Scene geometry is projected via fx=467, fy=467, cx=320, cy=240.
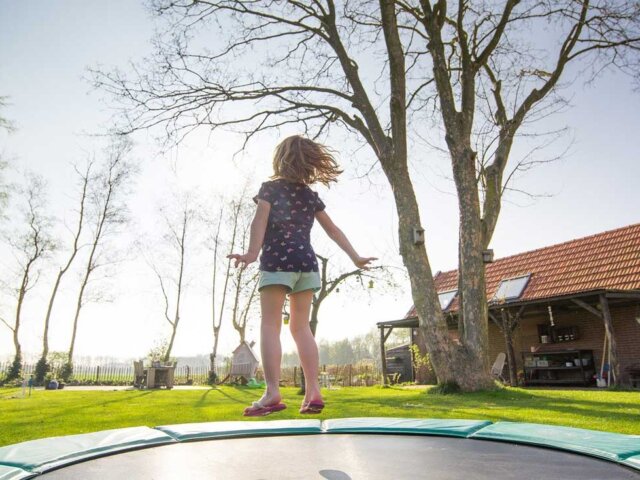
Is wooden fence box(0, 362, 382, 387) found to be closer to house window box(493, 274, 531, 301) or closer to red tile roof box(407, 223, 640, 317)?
red tile roof box(407, 223, 640, 317)

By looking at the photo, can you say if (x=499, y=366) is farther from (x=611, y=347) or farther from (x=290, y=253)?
(x=290, y=253)

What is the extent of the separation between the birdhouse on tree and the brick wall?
7.14m

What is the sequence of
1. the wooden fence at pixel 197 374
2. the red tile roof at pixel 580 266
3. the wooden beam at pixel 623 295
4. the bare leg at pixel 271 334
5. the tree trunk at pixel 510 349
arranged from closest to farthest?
the bare leg at pixel 271 334 < the wooden beam at pixel 623 295 < the red tile roof at pixel 580 266 < the tree trunk at pixel 510 349 < the wooden fence at pixel 197 374

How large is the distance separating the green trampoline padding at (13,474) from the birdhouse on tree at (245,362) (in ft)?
42.2

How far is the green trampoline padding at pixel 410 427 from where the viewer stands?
84.0 inches

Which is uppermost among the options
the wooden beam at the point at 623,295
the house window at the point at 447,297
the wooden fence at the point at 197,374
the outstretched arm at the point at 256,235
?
the house window at the point at 447,297

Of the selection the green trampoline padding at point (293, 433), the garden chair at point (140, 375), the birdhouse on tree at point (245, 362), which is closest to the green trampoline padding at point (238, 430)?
the green trampoline padding at point (293, 433)

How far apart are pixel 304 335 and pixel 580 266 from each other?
11.2 metres

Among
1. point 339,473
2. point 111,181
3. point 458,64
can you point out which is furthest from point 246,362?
point 339,473

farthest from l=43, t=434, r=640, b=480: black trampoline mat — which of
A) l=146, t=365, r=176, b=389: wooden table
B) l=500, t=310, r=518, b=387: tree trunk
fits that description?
l=146, t=365, r=176, b=389: wooden table

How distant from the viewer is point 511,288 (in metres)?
12.5

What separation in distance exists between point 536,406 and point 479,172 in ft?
11.0

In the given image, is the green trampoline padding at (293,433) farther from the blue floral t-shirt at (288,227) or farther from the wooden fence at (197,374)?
the wooden fence at (197,374)

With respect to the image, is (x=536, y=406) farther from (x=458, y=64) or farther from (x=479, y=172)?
(x=458, y=64)
